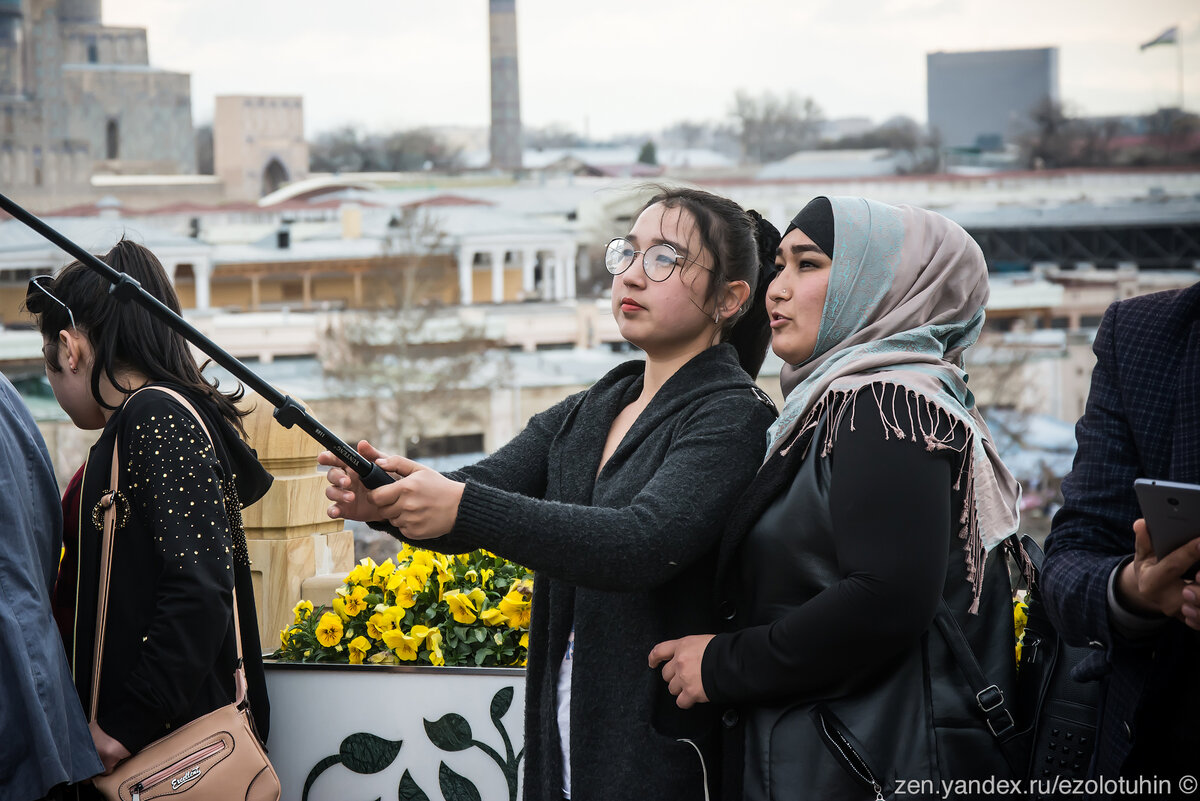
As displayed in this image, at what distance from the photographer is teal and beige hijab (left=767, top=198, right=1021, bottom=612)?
4.23ft

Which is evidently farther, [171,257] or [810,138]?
[810,138]

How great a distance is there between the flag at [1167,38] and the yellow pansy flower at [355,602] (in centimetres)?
4850

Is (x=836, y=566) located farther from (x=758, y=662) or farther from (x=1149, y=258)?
(x=1149, y=258)

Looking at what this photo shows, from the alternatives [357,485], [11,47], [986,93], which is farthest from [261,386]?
[986,93]

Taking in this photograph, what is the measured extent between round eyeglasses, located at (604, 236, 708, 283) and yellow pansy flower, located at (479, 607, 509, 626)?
729 millimetres

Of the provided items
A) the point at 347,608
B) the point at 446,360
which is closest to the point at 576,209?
Answer: the point at 446,360

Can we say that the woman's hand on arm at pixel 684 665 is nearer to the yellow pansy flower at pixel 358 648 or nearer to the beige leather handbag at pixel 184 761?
the beige leather handbag at pixel 184 761

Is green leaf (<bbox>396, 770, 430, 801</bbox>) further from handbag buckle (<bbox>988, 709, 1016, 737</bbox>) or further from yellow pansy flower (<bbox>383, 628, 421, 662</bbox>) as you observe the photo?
handbag buckle (<bbox>988, 709, 1016, 737</bbox>)

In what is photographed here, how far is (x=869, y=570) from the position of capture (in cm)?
122

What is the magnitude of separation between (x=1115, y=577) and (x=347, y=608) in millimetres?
1297

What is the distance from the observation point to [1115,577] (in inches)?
46.5

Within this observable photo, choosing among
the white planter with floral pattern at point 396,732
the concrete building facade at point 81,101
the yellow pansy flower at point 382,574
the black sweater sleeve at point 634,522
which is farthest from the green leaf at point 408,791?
the concrete building facade at point 81,101

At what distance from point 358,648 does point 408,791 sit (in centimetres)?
25

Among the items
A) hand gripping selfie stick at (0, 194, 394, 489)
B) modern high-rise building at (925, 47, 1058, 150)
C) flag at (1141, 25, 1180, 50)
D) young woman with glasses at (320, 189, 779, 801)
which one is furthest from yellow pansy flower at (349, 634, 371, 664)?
flag at (1141, 25, 1180, 50)
